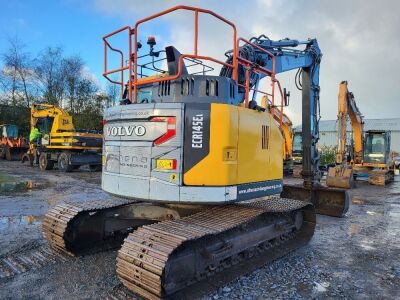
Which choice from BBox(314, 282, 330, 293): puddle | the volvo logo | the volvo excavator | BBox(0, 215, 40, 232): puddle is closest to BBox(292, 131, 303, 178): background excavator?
the volvo excavator

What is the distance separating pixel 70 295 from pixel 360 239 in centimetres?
499

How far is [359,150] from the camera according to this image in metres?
17.8

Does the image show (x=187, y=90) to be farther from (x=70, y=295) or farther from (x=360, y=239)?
(x=360, y=239)

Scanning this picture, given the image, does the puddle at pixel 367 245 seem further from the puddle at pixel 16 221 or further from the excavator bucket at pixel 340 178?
the excavator bucket at pixel 340 178

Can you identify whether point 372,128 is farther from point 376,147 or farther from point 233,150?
point 233,150

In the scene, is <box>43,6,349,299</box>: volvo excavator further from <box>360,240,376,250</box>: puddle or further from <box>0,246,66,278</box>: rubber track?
<box>360,240,376,250</box>: puddle

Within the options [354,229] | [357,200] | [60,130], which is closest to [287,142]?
[357,200]

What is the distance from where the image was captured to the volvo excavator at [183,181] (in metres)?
3.96

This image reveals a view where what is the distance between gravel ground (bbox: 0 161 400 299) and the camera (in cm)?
412

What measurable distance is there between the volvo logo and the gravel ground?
1736 mm

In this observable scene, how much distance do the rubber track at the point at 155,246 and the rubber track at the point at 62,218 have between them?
4.43 feet

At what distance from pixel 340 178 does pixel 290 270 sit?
1052 cm

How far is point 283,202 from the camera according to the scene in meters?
5.81

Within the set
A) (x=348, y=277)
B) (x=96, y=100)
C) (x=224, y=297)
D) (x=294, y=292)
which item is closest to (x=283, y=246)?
(x=348, y=277)
